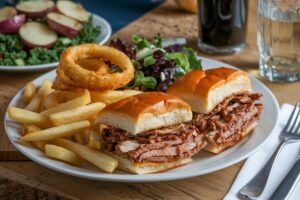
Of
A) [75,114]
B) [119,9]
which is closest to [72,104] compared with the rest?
[75,114]

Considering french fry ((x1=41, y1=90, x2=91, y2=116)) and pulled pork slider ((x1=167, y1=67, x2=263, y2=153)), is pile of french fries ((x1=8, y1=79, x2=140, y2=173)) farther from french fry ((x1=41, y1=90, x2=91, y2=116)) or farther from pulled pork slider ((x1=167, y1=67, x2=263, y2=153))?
pulled pork slider ((x1=167, y1=67, x2=263, y2=153))

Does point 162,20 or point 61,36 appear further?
point 162,20

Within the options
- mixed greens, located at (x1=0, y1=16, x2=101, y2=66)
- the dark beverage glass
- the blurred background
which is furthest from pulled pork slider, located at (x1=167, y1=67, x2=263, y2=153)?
the blurred background

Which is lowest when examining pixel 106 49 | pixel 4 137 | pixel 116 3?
pixel 116 3

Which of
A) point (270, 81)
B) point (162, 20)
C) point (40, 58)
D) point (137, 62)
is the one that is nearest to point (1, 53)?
point (40, 58)

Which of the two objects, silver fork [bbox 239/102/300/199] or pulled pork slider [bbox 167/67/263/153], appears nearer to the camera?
silver fork [bbox 239/102/300/199]

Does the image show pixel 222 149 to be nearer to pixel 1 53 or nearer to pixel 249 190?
pixel 249 190

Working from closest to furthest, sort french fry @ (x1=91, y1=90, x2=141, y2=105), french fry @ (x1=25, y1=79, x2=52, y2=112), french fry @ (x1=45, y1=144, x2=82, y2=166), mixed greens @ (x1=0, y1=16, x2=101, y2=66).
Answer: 1. french fry @ (x1=45, y1=144, x2=82, y2=166)
2. french fry @ (x1=91, y1=90, x2=141, y2=105)
3. french fry @ (x1=25, y1=79, x2=52, y2=112)
4. mixed greens @ (x1=0, y1=16, x2=101, y2=66)

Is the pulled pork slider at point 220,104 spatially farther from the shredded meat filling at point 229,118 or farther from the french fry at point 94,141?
the french fry at point 94,141
